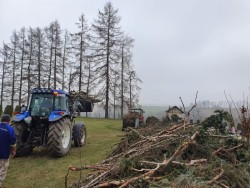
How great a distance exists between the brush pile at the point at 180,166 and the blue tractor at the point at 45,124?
3.32 metres

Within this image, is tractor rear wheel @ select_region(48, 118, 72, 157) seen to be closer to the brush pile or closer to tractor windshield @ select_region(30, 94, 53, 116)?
tractor windshield @ select_region(30, 94, 53, 116)

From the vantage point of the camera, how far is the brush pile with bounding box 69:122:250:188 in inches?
165

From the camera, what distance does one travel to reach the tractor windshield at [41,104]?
385 inches

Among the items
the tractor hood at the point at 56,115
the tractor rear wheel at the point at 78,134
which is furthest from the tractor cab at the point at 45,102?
the tractor rear wheel at the point at 78,134

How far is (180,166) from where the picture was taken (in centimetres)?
467

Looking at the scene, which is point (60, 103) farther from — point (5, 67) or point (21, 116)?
point (5, 67)

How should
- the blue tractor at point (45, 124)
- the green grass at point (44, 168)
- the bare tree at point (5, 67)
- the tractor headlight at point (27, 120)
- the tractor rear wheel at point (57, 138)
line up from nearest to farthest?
the green grass at point (44, 168) < the tractor rear wheel at point (57, 138) < the blue tractor at point (45, 124) < the tractor headlight at point (27, 120) < the bare tree at point (5, 67)

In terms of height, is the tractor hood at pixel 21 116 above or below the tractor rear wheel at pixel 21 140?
above

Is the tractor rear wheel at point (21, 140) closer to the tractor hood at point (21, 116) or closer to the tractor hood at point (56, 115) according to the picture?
the tractor hood at point (21, 116)

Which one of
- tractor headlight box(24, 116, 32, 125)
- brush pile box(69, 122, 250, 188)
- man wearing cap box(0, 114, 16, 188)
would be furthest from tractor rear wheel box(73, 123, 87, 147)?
brush pile box(69, 122, 250, 188)

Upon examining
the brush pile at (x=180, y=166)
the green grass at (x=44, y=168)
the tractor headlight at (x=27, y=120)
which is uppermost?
the tractor headlight at (x=27, y=120)

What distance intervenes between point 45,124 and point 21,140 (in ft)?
3.03

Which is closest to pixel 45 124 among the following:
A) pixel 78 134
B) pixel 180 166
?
pixel 78 134

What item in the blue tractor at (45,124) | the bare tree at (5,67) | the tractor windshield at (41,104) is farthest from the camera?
the bare tree at (5,67)
